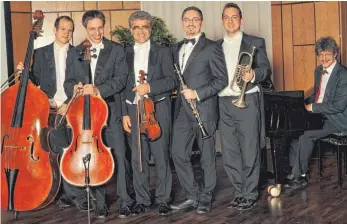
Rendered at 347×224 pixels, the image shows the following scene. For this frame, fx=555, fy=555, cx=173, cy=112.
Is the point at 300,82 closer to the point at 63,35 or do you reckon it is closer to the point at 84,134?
the point at 63,35

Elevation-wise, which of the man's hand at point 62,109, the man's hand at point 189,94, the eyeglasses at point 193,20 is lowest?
the man's hand at point 62,109

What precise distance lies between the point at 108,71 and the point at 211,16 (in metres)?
3.81

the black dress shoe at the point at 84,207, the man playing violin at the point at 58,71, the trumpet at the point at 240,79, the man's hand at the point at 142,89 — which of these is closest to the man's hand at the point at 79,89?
the man's hand at the point at 142,89

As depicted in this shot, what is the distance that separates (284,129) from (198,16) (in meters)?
1.36

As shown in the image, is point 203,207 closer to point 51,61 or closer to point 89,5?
point 51,61

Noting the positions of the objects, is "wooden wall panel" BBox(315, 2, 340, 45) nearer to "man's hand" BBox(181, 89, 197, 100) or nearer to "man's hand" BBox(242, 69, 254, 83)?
"man's hand" BBox(242, 69, 254, 83)

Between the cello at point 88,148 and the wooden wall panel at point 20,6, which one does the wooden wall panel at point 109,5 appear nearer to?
the wooden wall panel at point 20,6

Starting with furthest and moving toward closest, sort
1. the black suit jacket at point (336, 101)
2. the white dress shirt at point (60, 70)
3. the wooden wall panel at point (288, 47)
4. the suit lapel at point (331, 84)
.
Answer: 1. the wooden wall panel at point (288, 47)
2. the suit lapel at point (331, 84)
3. the black suit jacket at point (336, 101)
4. the white dress shirt at point (60, 70)

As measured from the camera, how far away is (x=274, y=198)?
175 inches

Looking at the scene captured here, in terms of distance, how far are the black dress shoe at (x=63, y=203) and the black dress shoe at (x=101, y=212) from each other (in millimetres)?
515

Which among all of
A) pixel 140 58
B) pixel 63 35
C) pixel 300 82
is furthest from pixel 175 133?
pixel 300 82

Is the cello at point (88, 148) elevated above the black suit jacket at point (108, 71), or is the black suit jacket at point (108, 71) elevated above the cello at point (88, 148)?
the black suit jacket at point (108, 71)

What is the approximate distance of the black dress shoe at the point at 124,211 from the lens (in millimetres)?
3935

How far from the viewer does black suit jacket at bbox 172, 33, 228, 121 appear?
12.9 ft
